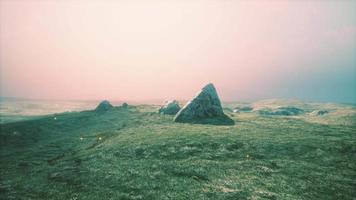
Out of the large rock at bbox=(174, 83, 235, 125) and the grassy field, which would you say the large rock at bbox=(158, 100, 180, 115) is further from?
the grassy field

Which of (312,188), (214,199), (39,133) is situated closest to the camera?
(214,199)

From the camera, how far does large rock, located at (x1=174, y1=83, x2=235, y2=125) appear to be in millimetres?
66125

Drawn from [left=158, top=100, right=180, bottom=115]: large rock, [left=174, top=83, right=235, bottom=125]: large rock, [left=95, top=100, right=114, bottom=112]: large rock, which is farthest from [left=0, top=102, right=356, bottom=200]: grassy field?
[left=95, top=100, right=114, bottom=112]: large rock

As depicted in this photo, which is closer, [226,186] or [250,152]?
[226,186]

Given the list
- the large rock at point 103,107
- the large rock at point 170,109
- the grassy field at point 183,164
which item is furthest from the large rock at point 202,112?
the large rock at point 103,107

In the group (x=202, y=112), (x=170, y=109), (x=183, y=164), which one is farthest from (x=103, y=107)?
(x=183, y=164)

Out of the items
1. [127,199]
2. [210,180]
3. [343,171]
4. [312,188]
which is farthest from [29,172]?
[343,171]

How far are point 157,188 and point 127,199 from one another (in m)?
3.67

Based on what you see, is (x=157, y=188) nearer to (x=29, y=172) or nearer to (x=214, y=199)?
(x=214, y=199)

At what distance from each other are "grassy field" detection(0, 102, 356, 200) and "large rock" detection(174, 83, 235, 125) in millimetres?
8684

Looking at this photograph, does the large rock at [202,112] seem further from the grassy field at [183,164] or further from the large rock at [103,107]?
the large rock at [103,107]

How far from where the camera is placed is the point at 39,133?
6147 cm

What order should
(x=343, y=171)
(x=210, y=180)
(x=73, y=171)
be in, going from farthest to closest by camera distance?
(x=73, y=171) → (x=343, y=171) → (x=210, y=180)

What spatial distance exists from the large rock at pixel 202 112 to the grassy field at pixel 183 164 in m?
8.68
